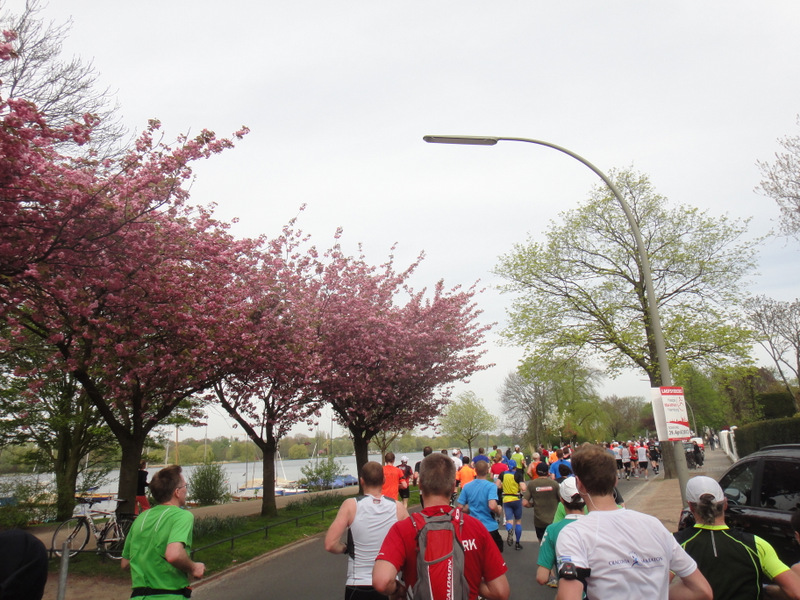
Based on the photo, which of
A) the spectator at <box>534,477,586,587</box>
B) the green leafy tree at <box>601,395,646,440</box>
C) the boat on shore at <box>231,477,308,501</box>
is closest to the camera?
the spectator at <box>534,477,586,587</box>

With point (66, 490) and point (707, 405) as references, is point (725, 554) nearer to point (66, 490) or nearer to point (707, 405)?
point (66, 490)

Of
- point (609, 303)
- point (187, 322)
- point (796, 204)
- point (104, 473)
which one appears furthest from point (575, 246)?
point (104, 473)

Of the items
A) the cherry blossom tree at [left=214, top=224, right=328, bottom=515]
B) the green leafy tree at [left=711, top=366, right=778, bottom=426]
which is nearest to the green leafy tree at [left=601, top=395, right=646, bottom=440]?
the green leafy tree at [left=711, top=366, right=778, bottom=426]

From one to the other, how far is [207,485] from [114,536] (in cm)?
1329

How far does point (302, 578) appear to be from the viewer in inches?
413

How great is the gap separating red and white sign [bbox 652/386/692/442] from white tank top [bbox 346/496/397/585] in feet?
20.3

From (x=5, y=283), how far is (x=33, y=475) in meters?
18.7

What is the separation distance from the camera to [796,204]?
16.3 m

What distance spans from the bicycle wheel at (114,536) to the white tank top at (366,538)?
9.04 meters

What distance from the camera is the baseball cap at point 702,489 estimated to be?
3.43m

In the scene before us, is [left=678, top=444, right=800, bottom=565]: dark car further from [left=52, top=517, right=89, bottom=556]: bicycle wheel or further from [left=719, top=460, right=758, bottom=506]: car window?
[left=52, top=517, right=89, bottom=556]: bicycle wheel

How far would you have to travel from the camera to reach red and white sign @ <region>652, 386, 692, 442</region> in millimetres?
9234

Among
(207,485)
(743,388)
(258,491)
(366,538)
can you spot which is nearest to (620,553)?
(366,538)

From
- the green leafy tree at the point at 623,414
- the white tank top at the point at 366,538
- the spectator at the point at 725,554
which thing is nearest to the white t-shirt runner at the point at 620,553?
the spectator at the point at 725,554
